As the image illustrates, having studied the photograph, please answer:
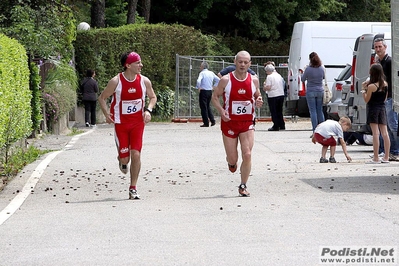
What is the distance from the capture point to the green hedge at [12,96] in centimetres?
1509

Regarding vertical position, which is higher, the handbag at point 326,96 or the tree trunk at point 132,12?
the tree trunk at point 132,12

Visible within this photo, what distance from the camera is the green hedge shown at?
1509 centimetres

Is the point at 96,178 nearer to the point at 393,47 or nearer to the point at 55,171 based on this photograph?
Result: the point at 55,171

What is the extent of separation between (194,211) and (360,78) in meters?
8.80

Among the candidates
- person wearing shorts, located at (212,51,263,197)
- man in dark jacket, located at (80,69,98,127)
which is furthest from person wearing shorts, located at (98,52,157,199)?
man in dark jacket, located at (80,69,98,127)

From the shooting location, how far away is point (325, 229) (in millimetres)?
9258

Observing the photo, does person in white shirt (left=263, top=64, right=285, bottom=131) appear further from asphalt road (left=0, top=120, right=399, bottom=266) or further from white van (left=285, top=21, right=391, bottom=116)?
asphalt road (left=0, top=120, right=399, bottom=266)

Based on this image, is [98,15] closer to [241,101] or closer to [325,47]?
[325,47]

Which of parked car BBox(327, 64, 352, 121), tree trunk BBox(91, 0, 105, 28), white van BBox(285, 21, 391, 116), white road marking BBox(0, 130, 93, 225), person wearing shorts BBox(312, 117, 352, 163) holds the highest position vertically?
tree trunk BBox(91, 0, 105, 28)

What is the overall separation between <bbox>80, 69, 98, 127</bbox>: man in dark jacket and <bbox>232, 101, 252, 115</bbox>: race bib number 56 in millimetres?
18937

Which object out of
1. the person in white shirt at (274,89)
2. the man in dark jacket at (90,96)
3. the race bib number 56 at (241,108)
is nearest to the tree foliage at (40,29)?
the man in dark jacket at (90,96)

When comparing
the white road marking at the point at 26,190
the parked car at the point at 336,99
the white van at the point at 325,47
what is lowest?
the white road marking at the point at 26,190

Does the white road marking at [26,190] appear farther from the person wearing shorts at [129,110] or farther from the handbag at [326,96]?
the handbag at [326,96]

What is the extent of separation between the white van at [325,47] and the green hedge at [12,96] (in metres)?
11.1
